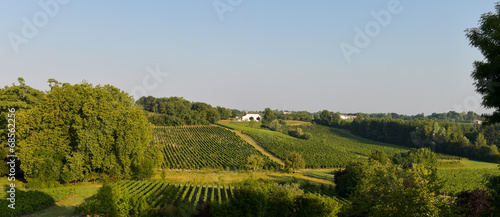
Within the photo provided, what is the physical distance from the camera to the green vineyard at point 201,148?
40156mm

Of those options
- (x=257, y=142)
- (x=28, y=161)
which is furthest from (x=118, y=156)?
(x=257, y=142)

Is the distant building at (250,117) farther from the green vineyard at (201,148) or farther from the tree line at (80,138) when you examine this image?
the tree line at (80,138)

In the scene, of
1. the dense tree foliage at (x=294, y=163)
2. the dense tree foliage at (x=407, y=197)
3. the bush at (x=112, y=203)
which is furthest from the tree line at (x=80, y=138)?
the dense tree foliage at (x=407, y=197)

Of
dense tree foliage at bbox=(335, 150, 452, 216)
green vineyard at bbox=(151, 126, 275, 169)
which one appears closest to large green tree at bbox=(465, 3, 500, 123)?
dense tree foliage at bbox=(335, 150, 452, 216)

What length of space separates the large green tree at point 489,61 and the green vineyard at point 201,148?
101 ft

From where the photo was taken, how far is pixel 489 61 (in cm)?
820

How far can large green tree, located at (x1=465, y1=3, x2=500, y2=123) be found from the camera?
7.80 meters

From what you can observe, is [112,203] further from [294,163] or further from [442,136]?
[442,136]

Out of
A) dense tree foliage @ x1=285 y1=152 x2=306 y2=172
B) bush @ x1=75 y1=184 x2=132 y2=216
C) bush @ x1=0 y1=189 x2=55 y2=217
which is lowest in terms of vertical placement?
dense tree foliage @ x1=285 y1=152 x2=306 y2=172

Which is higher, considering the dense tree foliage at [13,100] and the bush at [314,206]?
the dense tree foliage at [13,100]

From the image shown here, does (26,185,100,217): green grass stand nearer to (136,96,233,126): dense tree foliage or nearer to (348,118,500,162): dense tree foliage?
(136,96,233,126): dense tree foliage

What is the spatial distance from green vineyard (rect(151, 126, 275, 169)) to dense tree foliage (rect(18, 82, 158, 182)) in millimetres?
12910

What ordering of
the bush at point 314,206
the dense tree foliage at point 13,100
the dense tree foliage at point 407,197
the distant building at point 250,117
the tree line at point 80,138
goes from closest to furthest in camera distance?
the dense tree foliage at point 407,197 → the bush at point 314,206 → the tree line at point 80,138 → the dense tree foliage at point 13,100 → the distant building at point 250,117

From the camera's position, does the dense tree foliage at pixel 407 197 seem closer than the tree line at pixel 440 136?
Yes
